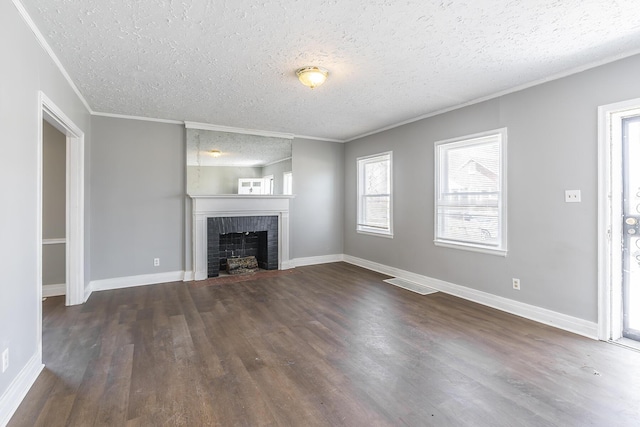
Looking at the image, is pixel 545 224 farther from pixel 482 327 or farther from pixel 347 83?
pixel 347 83

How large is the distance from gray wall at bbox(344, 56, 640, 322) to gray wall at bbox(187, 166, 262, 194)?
10.4 ft

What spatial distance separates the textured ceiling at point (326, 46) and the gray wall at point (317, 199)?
2.17m

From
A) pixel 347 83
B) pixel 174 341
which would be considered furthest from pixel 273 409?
pixel 347 83

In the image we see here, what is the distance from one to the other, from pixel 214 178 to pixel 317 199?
2.07 metres

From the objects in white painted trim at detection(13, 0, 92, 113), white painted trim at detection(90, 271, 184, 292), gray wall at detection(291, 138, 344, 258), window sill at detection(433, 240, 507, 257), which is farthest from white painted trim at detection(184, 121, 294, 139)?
window sill at detection(433, 240, 507, 257)

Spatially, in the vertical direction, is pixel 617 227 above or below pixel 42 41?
below

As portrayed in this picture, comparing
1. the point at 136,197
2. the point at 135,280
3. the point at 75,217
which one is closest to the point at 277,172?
the point at 136,197

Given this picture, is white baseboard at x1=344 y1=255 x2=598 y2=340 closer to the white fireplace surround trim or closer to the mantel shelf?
the white fireplace surround trim

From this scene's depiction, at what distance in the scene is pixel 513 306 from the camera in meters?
3.54

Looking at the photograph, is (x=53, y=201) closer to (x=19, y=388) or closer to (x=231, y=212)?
(x=231, y=212)

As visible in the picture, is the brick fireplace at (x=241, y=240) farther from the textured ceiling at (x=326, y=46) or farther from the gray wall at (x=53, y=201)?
the textured ceiling at (x=326, y=46)

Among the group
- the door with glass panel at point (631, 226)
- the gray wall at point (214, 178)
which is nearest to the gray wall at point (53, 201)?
the gray wall at point (214, 178)

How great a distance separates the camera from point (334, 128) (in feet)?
17.9

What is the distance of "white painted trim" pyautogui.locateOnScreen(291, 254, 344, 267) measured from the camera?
6074mm
